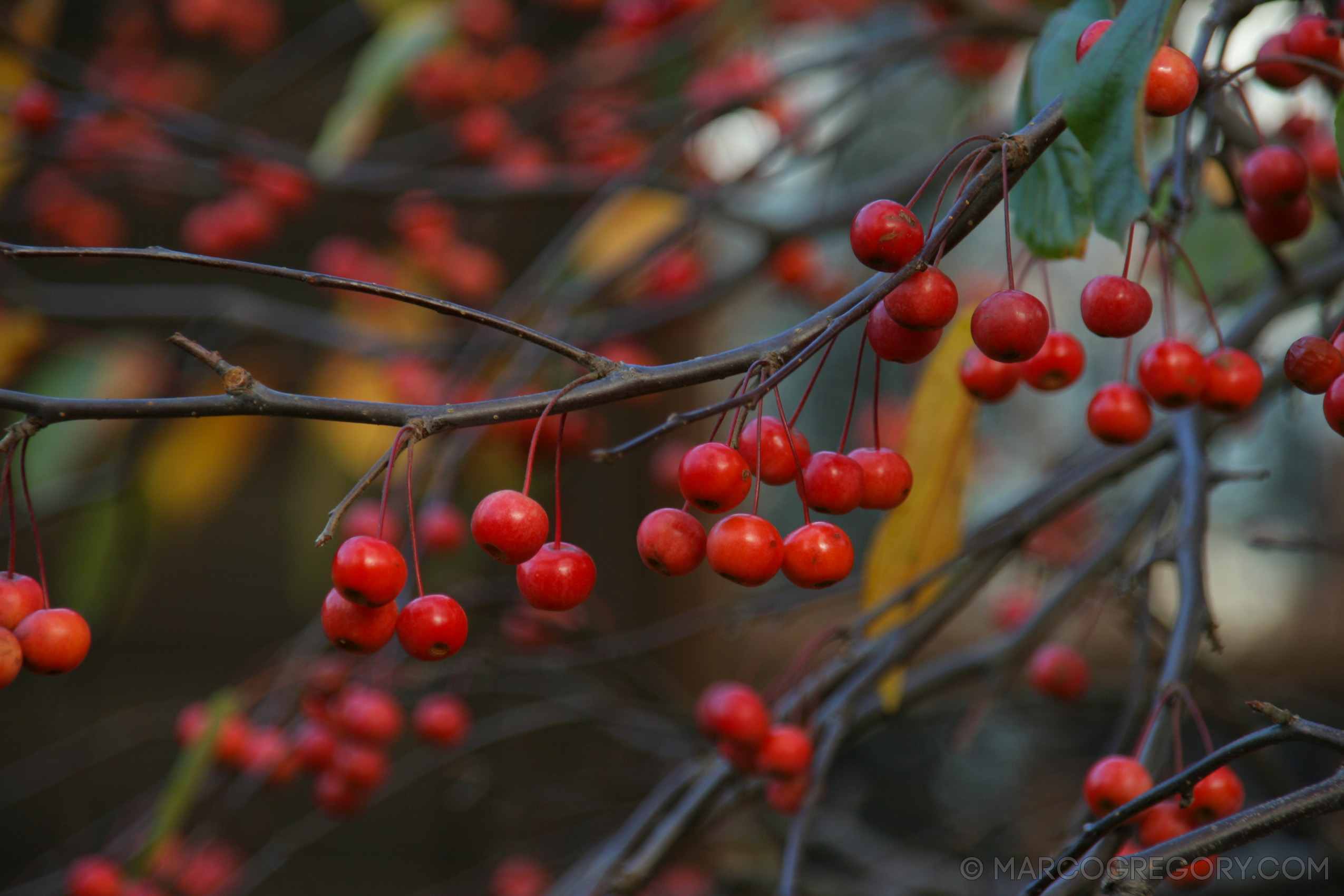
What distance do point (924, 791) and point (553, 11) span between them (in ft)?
6.15

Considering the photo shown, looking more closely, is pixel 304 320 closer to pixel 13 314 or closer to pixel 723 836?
pixel 13 314

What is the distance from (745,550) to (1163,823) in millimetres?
351

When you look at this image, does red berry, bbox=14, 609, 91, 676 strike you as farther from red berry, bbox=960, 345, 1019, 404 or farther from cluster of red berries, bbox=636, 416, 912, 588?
red berry, bbox=960, 345, 1019, 404

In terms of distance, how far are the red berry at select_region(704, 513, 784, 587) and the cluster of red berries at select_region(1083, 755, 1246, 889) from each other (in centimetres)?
28

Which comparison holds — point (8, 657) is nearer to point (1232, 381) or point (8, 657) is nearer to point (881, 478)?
point (881, 478)

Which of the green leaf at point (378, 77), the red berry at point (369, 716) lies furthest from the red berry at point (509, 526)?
the green leaf at point (378, 77)

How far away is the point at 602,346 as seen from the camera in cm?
134

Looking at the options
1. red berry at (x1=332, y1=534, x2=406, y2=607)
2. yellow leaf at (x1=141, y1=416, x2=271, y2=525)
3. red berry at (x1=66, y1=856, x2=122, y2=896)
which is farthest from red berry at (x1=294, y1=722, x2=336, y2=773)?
red berry at (x1=332, y1=534, x2=406, y2=607)

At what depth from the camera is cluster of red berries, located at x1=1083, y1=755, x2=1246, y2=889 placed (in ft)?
1.94

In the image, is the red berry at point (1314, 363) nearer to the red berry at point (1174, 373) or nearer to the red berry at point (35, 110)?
the red berry at point (1174, 373)

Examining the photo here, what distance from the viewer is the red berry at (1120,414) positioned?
65 cm

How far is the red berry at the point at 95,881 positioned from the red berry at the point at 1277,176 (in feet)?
4.31

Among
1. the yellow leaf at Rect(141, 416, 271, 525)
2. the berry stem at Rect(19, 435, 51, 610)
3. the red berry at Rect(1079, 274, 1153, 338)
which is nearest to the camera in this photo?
the berry stem at Rect(19, 435, 51, 610)

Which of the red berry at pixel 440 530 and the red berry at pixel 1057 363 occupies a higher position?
the red berry at pixel 440 530
